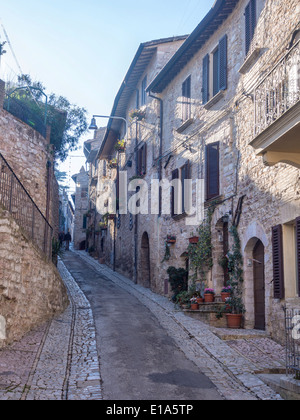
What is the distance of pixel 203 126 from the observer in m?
15.5

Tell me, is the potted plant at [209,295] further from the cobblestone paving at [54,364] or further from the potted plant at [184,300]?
the cobblestone paving at [54,364]

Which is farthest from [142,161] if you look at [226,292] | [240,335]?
[240,335]

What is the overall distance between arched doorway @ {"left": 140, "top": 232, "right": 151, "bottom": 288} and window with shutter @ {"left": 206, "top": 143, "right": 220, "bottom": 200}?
7.21 metres

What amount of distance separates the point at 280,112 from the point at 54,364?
582 centimetres

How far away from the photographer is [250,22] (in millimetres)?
12688

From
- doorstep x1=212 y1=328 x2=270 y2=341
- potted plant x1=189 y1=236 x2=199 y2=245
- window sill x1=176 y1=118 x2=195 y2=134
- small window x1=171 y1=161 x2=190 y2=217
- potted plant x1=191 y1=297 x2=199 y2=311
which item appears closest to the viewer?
doorstep x1=212 y1=328 x2=270 y2=341

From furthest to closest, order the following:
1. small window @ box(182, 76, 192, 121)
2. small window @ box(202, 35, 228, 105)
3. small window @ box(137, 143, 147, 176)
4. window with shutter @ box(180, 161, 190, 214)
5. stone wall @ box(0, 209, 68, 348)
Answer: small window @ box(137, 143, 147, 176)
small window @ box(182, 76, 192, 121)
window with shutter @ box(180, 161, 190, 214)
small window @ box(202, 35, 228, 105)
stone wall @ box(0, 209, 68, 348)

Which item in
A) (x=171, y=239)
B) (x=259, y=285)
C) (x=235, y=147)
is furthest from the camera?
(x=171, y=239)

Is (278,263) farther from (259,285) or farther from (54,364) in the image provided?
(54,364)

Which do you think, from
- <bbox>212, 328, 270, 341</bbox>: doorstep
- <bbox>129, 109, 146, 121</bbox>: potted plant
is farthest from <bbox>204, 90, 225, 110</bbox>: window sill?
<bbox>129, 109, 146, 121</bbox>: potted plant

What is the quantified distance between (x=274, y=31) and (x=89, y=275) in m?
15.4

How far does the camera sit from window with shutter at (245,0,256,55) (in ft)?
41.2

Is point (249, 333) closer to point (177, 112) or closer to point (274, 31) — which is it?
point (274, 31)

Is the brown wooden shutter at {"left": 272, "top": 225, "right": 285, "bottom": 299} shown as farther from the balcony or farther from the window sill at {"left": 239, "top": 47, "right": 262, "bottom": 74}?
the window sill at {"left": 239, "top": 47, "right": 262, "bottom": 74}
